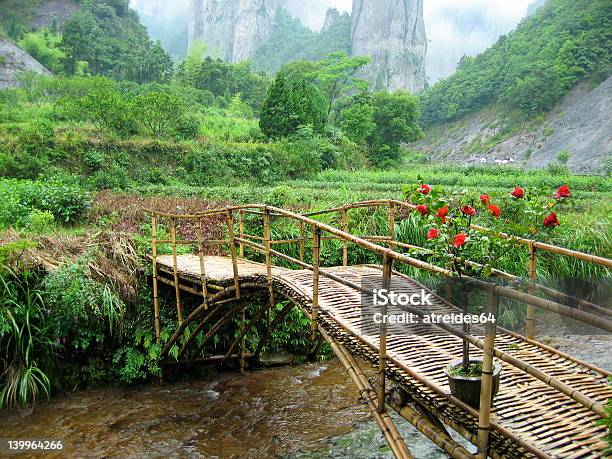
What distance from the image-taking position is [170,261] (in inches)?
321

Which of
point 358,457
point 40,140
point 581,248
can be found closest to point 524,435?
point 358,457

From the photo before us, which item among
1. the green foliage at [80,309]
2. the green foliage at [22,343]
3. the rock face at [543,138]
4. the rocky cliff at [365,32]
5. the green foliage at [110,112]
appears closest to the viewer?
the green foliage at [22,343]

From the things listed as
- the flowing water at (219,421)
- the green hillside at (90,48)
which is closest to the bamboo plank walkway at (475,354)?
the flowing water at (219,421)

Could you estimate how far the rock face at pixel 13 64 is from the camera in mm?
31781

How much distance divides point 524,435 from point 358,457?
3.61m

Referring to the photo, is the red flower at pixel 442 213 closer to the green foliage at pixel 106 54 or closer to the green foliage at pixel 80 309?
the green foliage at pixel 80 309

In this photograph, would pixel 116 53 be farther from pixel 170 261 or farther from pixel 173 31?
pixel 173 31

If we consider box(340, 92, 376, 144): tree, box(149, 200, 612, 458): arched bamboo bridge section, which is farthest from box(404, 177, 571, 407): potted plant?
box(340, 92, 376, 144): tree

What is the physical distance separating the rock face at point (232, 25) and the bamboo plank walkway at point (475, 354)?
86827mm

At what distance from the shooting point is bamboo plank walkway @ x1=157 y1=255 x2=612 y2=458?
2.86 meters

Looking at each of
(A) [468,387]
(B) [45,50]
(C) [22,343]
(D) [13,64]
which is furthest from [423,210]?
(B) [45,50]

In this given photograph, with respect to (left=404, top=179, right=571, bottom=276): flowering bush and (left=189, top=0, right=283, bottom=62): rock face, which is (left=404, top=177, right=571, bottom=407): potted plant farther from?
(left=189, top=0, right=283, bottom=62): rock face

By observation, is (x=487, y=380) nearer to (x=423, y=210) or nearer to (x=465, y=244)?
(x=465, y=244)

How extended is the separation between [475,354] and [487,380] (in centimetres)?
102
